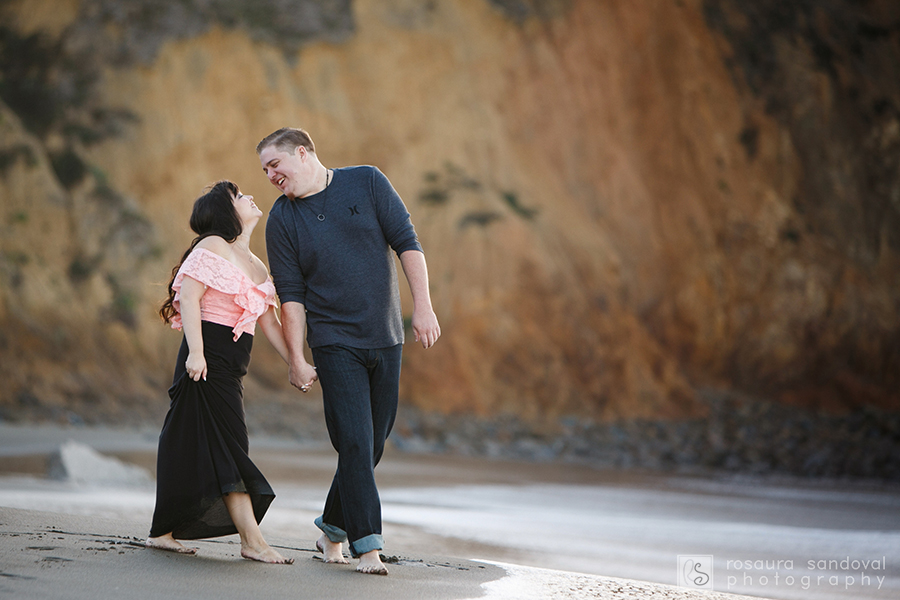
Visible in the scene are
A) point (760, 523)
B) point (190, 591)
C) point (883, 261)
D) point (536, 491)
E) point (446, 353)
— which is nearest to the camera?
point (190, 591)

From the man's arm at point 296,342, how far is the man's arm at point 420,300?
47 centimetres

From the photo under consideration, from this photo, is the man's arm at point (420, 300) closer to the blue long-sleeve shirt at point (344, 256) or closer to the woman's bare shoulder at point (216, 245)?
the blue long-sleeve shirt at point (344, 256)

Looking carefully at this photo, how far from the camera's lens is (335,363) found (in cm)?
360

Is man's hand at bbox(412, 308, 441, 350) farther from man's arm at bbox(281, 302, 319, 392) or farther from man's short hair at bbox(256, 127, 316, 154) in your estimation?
man's short hair at bbox(256, 127, 316, 154)

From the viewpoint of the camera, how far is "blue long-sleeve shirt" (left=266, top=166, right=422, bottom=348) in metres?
3.64

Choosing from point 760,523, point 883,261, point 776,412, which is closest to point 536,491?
point 760,523

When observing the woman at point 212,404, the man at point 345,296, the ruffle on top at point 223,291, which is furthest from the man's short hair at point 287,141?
the ruffle on top at point 223,291

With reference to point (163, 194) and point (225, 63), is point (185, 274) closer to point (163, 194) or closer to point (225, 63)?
point (163, 194)

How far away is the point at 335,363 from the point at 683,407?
52.1ft

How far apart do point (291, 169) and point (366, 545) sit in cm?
156

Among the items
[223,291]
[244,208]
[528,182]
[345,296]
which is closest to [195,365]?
[223,291]

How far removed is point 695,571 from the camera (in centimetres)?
493


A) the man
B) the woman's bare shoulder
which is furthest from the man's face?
the woman's bare shoulder

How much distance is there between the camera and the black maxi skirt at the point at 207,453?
3514 mm
